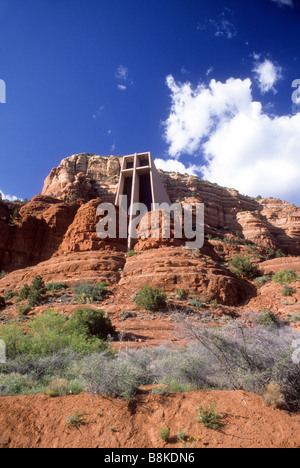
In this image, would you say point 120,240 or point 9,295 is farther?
point 120,240

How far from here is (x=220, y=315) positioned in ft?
44.4

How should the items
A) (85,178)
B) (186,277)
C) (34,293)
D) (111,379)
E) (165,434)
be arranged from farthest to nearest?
(85,178) → (186,277) → (34,293) → (111,379) → (165,434)

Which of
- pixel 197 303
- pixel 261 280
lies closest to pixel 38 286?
pixel 197 303

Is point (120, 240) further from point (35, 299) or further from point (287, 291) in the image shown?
point (287, 291)

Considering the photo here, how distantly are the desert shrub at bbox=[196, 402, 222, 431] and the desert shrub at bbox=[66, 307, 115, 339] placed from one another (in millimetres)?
7022

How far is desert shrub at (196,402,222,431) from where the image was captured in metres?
3.47

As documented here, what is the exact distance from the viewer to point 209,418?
3.52 m

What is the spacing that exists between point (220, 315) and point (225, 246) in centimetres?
1711

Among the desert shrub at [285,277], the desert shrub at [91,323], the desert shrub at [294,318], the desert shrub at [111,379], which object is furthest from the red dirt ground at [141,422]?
the desert shrub at [285,277]

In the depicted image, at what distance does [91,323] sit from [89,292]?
558 centimetres

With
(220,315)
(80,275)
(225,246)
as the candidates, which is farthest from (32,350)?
(225,246)

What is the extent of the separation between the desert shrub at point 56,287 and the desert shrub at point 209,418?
50.3ft

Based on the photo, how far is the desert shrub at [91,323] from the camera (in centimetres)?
1002
